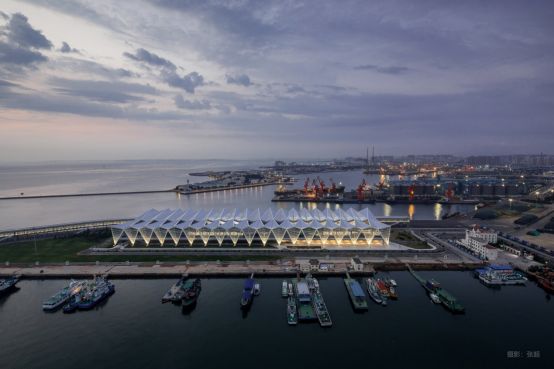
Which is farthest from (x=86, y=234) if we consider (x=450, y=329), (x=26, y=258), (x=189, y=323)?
(x=450, y=329)

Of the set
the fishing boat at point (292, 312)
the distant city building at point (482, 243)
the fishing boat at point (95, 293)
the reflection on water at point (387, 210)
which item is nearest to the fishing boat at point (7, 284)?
the fishing boat at point (95, 293)

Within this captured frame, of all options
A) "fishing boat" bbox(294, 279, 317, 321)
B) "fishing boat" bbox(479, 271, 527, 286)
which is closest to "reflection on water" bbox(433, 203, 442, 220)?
"fishing boat" bbox(479, 271, 527, 286)

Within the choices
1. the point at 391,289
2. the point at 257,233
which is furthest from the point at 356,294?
the point at 257,233

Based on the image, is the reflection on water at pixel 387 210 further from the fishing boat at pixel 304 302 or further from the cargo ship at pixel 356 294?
the fishing boat at pixel 304 302

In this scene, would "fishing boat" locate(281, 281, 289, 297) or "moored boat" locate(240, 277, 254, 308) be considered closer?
"moored boat" locate(240, 277, 254, 308)

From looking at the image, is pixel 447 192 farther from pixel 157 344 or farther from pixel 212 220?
pixel 157 344

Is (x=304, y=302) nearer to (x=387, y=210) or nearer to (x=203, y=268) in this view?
(x=203, y=268)

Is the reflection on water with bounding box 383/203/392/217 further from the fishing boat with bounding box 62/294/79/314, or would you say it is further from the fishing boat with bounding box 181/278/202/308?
the fishing boat with bounding box 62/294/79/314
